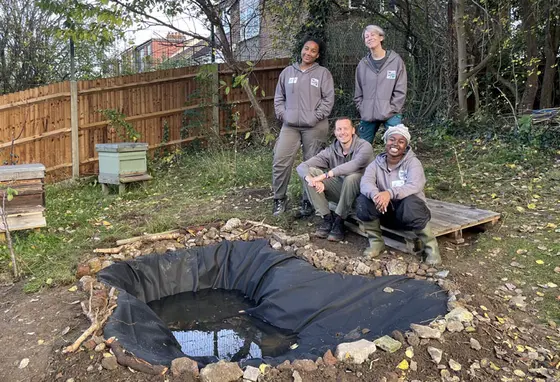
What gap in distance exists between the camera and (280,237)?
4.70m

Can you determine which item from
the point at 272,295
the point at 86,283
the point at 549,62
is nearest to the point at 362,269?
the point at 272,295

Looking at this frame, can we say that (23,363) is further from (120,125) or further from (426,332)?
(120,125)

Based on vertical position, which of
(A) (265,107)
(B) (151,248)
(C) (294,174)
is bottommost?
(B) (151,248)

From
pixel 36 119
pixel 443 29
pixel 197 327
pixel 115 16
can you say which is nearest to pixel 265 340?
pixel 197 327

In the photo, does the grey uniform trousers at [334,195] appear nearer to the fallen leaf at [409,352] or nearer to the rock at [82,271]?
the fallen leaf at [409,352]

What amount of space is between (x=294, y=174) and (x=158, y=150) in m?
3.45

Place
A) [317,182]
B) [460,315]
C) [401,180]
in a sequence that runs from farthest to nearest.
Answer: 1. [317,182]
2. [401,180]
3. [460,315]

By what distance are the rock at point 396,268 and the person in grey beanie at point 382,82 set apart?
1552mm

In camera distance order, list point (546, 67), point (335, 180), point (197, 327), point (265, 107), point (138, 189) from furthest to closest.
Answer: point (265, 107)
point (546, 67)
point (138, 189)
point (335, 180)
point (197, 327)

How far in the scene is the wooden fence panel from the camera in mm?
7391

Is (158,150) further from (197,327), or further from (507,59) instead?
(507,59)

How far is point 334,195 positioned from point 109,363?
2.65m

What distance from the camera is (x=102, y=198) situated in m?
7.03

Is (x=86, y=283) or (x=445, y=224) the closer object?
(x=86, y=283)
